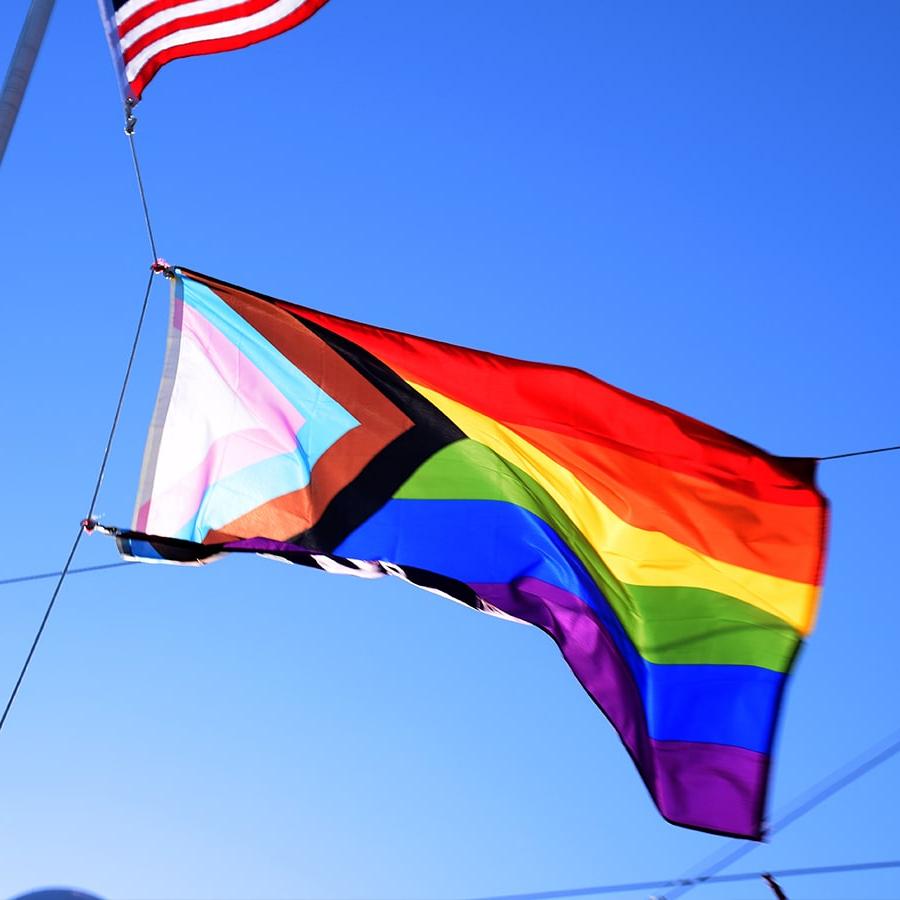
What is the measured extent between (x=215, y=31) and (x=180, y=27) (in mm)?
248

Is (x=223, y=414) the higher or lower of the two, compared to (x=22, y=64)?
lower

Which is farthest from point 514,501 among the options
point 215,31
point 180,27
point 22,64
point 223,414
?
point 22,64

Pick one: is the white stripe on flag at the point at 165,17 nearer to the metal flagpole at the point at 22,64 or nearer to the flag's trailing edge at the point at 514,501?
the metal flagpole at the point at 22,64

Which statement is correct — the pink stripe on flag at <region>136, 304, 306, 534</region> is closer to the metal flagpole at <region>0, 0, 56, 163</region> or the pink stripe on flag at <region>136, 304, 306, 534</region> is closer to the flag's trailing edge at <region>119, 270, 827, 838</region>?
the flag's trailing edge at <region>119, 270, 827, 838</region>

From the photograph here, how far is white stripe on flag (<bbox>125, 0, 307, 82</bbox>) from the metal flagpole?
622 millimetres

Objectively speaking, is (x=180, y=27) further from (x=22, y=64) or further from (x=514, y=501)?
(x=514, y=501)

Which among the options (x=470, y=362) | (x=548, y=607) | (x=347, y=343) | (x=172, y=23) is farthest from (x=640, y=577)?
(x=172, y=23)

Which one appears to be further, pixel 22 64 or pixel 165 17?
pixel 165 17

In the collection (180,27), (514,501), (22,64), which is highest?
(180,27)

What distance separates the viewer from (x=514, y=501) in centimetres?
953

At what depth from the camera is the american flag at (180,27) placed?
28.6ft

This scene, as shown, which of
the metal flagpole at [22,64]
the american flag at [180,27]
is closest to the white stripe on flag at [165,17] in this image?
the american flag at [180,27]

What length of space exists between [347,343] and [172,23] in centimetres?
260

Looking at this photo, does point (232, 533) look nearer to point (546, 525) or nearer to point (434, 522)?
point (434, 522)
